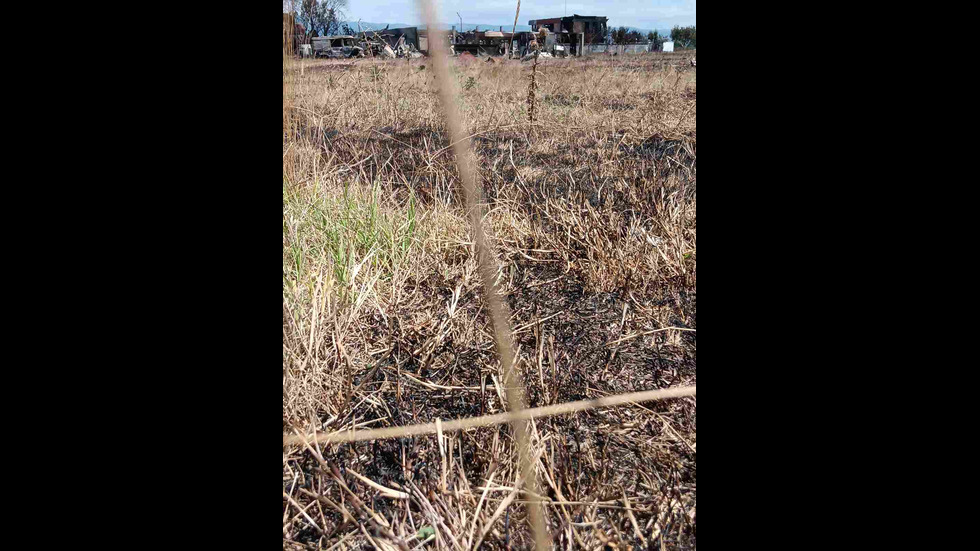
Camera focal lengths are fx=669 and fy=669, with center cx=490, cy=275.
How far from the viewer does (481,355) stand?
0.89 metres

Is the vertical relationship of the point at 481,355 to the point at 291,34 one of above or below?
below

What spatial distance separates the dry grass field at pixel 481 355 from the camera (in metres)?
0.54

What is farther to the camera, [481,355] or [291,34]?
[291,34]

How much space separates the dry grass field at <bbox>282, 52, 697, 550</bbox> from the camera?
1.78 ft

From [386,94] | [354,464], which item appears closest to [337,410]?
[354,464]

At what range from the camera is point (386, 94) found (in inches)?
103

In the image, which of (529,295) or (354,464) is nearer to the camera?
(354,464)

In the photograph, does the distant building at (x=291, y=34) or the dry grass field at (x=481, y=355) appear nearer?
the dry grass field at (x=481, y=355)

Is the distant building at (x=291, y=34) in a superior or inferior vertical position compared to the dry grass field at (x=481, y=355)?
superior
